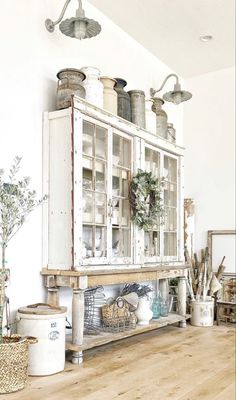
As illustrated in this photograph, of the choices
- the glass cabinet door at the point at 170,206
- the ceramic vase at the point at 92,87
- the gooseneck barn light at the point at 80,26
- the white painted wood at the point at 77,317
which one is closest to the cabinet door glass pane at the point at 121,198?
the ceramic vase at the point at 92,87

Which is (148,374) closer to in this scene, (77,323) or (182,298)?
(77,323)

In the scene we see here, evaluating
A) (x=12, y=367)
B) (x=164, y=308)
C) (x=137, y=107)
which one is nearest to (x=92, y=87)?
(x=137, y=107)

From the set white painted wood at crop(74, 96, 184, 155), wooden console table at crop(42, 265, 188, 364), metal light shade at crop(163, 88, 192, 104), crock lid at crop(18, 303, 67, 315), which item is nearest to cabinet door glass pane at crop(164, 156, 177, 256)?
white painted wood at crop(74, 96, 184, 155)

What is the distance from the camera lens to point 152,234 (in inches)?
171

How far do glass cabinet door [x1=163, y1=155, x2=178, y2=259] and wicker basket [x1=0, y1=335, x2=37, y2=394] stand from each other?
2171 millimetres

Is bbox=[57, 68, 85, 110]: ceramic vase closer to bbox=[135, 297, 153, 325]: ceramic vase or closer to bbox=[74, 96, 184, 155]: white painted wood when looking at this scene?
bbox=[74, 96, 184, 155]: white painted wood

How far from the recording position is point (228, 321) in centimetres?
488

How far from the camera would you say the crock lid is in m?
2.99

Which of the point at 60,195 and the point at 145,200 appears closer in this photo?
the point at 60,195

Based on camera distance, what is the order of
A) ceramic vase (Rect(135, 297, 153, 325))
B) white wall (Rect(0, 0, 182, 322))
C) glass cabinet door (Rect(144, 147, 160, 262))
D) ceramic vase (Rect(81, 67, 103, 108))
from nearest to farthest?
1. white wall (Rect(0, 0, 182, 322))
2. ceramic vase (Rect(81, 67, 103, 108))
3. ceramic vase (Rect(135, 297, 153, 325))
4. glass cabinet door (Rect(144, 147, 160, 262))

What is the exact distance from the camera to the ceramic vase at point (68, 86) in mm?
3432

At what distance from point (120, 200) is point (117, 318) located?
1001 millimetres

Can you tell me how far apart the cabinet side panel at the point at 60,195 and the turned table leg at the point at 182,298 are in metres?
1.85

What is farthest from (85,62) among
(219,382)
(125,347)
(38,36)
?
(219,382)
